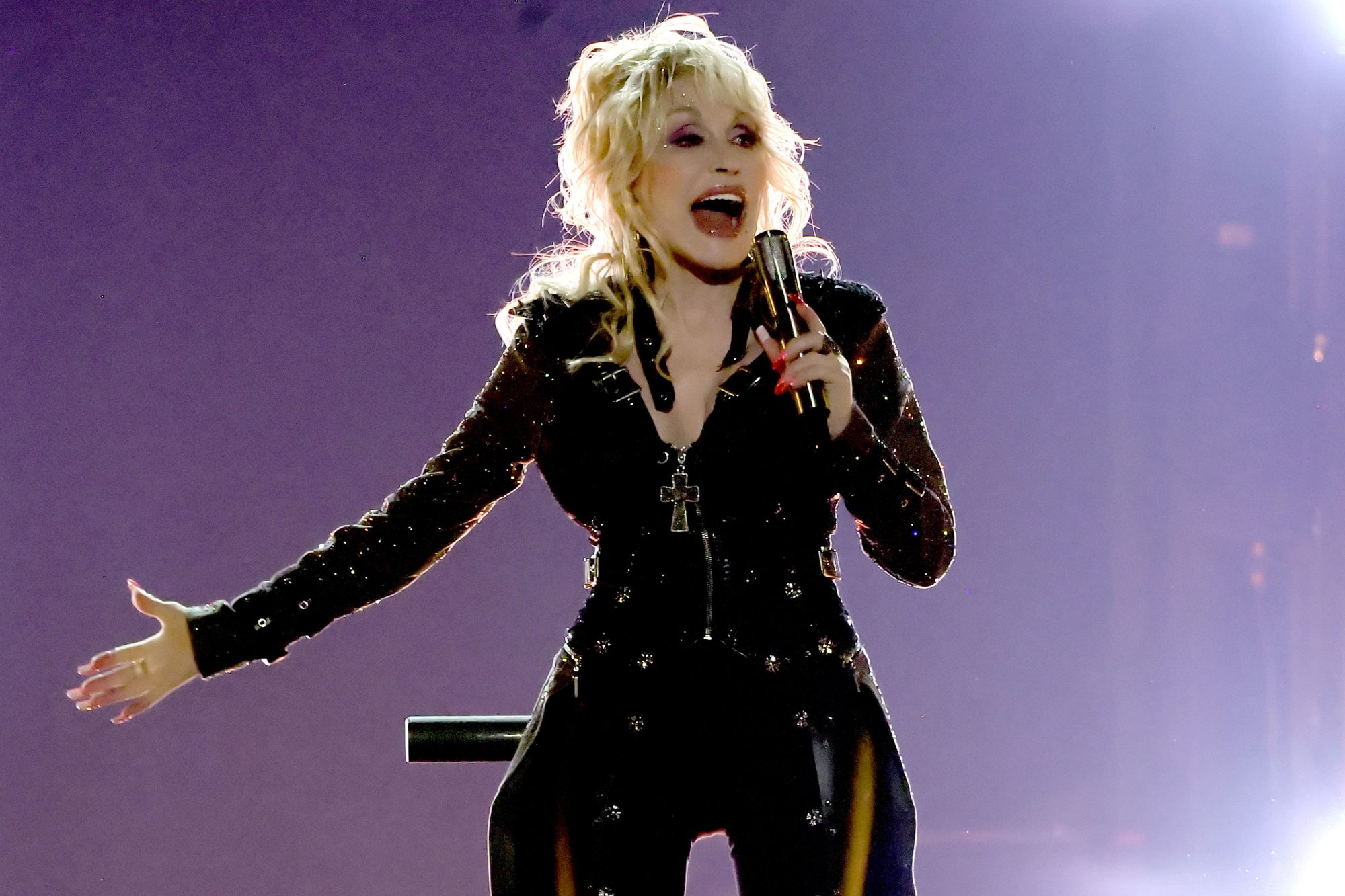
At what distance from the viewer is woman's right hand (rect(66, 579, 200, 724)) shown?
43.9 inches

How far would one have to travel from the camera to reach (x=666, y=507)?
1115 mm

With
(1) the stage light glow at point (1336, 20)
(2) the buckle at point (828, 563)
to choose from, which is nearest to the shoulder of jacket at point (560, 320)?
(2) the buckle at point (828, 563)

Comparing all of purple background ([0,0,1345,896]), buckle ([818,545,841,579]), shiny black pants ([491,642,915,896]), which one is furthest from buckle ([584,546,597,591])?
purple background ([0,0,1345,896])

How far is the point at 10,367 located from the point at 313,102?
0.66m

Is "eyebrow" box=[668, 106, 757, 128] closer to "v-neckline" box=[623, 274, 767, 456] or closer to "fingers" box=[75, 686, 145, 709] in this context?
"v-neckline" box=[623, 274, 767, 456]

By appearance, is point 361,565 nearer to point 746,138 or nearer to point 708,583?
point 708,583

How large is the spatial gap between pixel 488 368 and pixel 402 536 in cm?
89

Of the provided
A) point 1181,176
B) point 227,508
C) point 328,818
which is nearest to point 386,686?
point 328,818

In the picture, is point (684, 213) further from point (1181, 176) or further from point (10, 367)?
point (10, 367)

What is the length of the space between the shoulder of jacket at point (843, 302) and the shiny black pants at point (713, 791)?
1.12 feet

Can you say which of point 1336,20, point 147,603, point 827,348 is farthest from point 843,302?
point 1336,20

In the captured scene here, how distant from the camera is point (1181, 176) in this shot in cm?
205

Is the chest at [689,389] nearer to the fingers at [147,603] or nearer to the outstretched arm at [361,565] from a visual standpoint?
the outstretched arm at [361,565]

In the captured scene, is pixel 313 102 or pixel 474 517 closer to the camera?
pixel 474 517
